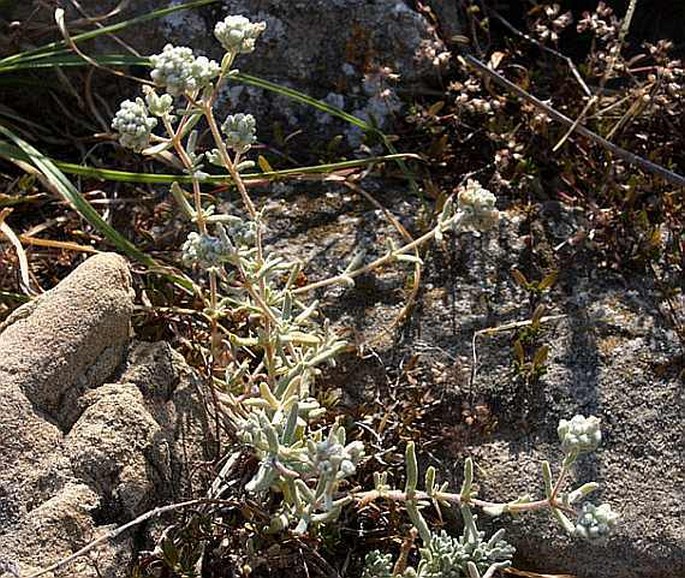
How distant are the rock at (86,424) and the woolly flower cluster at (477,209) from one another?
87cm

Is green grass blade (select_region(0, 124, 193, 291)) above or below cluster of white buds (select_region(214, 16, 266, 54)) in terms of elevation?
below

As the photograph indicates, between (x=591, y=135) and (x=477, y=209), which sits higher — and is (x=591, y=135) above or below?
below

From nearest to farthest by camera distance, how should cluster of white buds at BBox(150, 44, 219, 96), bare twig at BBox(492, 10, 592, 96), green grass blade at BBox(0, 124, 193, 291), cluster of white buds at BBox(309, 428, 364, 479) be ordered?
cluster of white buds at BBox(309, 428, 364, 479) < cluster of white buds at BBox(150, 44, 219, 96) < green grass blade at BBox(0, 124, 193, 291) < bare twig at BBox(492, 10, 592, 96)

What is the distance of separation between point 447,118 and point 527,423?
108 centimetres

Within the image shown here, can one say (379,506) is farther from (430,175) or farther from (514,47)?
(514,47)

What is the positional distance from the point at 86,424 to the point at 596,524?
4.10ft

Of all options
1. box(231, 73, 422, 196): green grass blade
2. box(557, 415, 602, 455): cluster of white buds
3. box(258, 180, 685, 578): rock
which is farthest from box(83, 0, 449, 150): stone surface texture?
box(557, 415, 602, 455): cluster of white buds

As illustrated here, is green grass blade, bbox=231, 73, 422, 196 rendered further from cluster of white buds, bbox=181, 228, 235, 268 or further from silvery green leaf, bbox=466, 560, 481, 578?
silvery green leaf, bbox=466, 560, 481, 578

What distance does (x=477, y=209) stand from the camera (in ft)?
8.91

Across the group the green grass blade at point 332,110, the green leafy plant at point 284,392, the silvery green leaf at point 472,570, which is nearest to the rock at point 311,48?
the green grass blade at point 332,110

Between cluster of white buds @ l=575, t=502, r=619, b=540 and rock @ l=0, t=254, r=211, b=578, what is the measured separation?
1.03m

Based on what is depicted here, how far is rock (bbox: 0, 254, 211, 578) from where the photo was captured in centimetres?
247

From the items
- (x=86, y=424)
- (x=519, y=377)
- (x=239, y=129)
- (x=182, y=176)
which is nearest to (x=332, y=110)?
(x=182, y=176)

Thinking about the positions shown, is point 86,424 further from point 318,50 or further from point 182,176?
point 318,50
